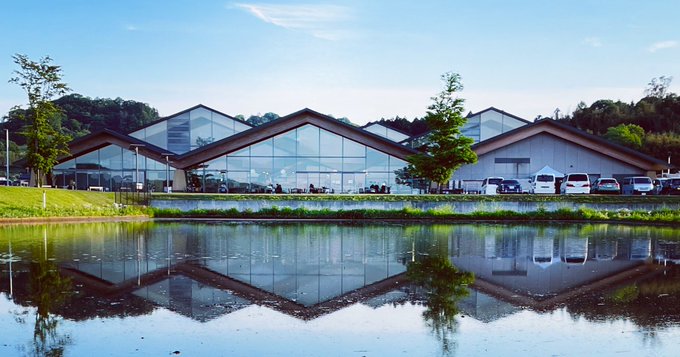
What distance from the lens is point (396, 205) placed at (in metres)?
27.3

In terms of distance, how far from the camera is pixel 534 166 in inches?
1597

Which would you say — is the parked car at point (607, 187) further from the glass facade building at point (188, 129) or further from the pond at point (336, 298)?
the glass facade building at point (188, 129)

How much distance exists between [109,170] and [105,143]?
1.84 meters

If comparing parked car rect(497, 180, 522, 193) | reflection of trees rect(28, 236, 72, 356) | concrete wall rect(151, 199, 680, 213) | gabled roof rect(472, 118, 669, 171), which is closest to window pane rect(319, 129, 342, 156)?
gabled roof rect(472, 118, 669, 171)

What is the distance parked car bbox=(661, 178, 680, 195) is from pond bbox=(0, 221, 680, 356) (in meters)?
23.1

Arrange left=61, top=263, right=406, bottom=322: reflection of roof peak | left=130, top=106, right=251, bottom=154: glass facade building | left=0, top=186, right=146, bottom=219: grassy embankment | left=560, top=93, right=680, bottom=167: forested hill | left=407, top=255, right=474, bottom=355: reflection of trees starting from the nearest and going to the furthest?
left=407, top=255, right=474, bottom=355: reflection of trees < left=61, top=263, right=406, bottom=322: reflection of roof peak < left=0, top=186, right=146, bottom=219: grassy embankment < left=130, top=106, right=251, bottom=154: glass facade building < left=560, top=93, right=680, bottom=167: forested hill

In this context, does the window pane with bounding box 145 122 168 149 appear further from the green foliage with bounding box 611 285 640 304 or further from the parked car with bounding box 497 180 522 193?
the green foliage with bounding box 611 285 640 304

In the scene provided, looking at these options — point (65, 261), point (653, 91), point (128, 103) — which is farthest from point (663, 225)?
point (128, 103)

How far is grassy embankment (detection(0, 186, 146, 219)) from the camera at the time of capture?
74.9 feet

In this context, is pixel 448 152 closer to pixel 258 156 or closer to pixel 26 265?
pixel 258 156

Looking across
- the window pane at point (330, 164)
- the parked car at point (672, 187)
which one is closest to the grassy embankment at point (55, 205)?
the window pane at point (330, 164)

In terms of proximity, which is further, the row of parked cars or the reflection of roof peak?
the row of parked cars

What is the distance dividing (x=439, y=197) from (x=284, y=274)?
1902cm

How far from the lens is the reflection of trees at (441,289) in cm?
704
